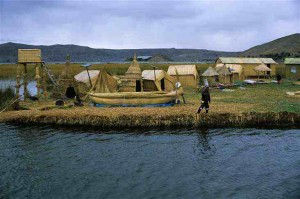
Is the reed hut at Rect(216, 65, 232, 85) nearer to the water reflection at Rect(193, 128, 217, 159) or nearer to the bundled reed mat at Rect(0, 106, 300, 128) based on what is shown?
the bundled reed mat at Rect(0, 106, 300, 128)

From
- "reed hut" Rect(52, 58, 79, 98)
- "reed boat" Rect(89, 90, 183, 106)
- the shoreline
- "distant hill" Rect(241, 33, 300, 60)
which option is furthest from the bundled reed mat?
"distant hill" Rect(241, 33, 300, 60)

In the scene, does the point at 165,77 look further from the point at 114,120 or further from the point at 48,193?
the point at 48,193

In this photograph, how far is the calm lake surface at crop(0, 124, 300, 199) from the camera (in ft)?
46.0

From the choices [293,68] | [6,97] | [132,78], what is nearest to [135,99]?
[132,78]

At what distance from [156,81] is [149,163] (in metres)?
20.6

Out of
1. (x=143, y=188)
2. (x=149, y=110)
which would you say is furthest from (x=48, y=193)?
(x=149, y=110)

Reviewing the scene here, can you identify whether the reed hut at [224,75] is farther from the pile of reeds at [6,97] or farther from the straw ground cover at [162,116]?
the pile of reeds at [6,97]

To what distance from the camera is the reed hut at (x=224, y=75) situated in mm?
46000

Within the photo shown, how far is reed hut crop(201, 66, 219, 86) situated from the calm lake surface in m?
22.7

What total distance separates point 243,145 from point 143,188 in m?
8.29

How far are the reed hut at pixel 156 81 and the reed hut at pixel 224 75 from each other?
951cm

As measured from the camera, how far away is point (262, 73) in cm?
5781

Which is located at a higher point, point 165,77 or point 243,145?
point 165,77

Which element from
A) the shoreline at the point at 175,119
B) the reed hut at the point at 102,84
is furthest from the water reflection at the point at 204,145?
the reed hut at the point at 102,84
